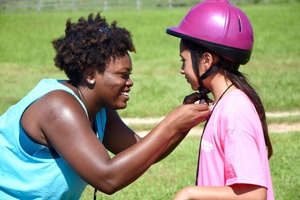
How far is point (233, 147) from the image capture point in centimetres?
337

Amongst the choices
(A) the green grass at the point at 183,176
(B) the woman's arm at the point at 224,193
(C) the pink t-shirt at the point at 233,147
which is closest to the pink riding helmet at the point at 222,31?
(C) the pink t-shirt at the point at 233,147

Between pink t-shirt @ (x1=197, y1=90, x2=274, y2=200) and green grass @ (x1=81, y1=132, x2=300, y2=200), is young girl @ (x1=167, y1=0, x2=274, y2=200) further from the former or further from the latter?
green grass @ (x1=81, y1=132, x2=300, y2=200)

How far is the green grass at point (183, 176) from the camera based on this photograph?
21.1ft

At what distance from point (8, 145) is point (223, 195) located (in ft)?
4.66

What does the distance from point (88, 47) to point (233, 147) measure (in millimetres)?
1199

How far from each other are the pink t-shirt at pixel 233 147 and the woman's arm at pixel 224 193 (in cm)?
5

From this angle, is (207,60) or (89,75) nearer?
(207,60)

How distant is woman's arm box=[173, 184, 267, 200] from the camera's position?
3383mm

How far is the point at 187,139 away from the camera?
903 cm

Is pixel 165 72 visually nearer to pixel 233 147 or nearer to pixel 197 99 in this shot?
pixel 197 99

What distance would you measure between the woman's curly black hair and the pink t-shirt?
2.70ft

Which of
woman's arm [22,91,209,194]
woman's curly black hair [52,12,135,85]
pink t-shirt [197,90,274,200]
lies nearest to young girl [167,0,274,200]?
pink t-shirt [197,90,274,200]

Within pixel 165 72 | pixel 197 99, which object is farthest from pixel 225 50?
pixel 165 72

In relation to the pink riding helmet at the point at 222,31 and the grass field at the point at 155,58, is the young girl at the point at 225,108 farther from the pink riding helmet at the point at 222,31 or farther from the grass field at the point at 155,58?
the grass field at the point at 155,58
